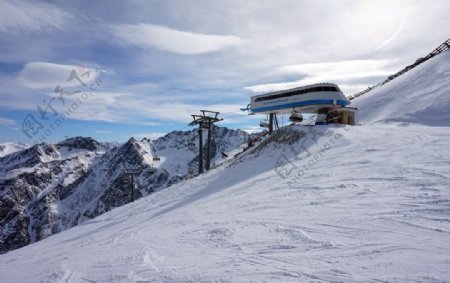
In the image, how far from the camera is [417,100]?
3309 centimetres

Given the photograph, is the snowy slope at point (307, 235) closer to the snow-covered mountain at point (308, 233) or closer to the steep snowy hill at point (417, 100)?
the snow-covered mountain at point (308, 233)

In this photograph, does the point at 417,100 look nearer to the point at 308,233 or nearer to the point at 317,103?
the point at 317,103

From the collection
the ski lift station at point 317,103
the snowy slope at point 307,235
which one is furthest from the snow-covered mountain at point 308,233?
the ski lift station at point 317,103

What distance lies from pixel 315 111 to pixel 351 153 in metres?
16.0

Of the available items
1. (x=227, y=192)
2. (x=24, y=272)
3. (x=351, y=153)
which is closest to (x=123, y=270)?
(x=24, y=272)

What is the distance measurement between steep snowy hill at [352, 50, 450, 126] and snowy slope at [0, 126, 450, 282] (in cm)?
1215

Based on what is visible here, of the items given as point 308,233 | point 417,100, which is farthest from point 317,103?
point 308,233

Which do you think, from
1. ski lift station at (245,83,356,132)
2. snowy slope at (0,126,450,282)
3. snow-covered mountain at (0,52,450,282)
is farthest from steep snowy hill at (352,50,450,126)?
snowy slope at (0,126,450,282)

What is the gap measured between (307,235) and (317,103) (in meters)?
25.9

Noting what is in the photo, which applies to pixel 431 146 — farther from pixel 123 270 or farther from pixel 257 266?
pixel 123 270

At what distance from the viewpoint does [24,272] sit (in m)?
11.0

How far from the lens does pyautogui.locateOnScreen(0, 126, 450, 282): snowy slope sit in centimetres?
680

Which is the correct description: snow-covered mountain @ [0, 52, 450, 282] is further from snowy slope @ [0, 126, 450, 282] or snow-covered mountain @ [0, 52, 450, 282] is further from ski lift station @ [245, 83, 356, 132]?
ski lift station @ [245, 83, 356, 132]

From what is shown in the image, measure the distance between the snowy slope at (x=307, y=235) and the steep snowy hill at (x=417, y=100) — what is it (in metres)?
12.2
